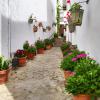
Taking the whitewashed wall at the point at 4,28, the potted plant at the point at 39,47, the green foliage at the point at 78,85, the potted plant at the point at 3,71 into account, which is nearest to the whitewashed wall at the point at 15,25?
the whitewashed wall at the point at 4,28

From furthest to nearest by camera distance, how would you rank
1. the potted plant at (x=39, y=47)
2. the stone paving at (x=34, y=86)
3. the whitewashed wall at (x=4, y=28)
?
the potted plant at (x=39, y=47), the whitewashed wall at (x=4, y=28), the stone paving at (x=34, y=86)

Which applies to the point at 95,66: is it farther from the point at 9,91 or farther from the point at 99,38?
the point at 9,91

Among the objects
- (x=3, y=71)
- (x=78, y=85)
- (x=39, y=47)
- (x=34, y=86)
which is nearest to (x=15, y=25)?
(x=3, y=71)

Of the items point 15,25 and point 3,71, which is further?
point 15,25

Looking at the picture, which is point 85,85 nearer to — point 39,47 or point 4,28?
point 4,28

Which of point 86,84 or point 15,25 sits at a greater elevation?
point 15,25

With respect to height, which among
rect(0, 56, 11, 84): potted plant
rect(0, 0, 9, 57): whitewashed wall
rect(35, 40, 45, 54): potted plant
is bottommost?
rect(0, 56, 11, 84): potted plant

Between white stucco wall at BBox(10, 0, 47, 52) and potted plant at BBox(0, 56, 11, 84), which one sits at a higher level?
white stucco wall at BBox(10, 0, 47, 52)

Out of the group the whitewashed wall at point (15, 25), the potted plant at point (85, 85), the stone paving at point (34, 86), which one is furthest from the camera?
the whitewashed wall at point (15, 25)

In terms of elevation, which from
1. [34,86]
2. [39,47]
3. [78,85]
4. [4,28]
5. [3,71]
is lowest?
[34,86]

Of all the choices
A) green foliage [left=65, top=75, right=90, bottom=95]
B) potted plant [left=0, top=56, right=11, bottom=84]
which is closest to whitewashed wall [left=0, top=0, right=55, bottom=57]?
potted plant [left=0, top=56, right=11, bottom=84]

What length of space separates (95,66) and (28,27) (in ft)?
29.0

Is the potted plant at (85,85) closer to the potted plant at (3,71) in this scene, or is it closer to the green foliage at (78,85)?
the green foliage at (78,85)

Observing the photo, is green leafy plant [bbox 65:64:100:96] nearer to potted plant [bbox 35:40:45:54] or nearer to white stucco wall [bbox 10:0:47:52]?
white stucco wall [bbox 10:0:47:52]
